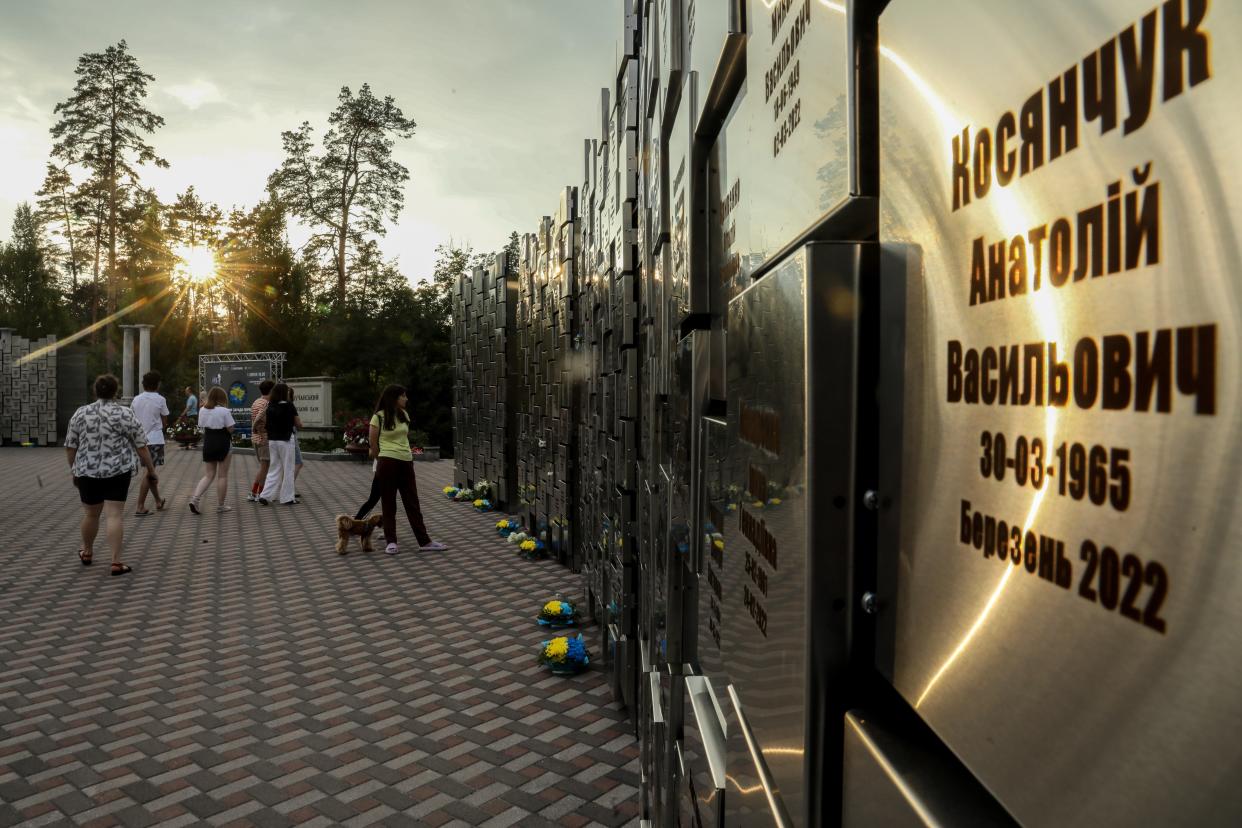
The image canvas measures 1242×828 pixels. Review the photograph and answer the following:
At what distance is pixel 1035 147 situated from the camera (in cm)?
61

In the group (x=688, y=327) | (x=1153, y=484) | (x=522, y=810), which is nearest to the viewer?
(x=1153, y=484)

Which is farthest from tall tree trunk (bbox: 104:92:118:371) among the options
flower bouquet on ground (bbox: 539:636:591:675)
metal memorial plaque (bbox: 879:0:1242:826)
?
metal memorial plaque (bbox: 879:0:1242:826)

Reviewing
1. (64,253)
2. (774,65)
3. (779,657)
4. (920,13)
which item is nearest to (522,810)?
(779,657)

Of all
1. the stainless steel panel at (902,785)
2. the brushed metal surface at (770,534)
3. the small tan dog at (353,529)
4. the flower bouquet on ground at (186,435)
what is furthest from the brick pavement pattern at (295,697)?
Answer: the flower bouquet on ground at (186,435)

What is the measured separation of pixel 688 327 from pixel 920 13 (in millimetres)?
1578

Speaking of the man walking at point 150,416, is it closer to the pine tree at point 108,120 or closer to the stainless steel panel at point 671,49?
the stainless steel panel at point 671,49

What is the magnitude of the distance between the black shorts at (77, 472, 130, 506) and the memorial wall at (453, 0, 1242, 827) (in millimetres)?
7544

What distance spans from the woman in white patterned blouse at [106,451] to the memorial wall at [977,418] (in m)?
7.44

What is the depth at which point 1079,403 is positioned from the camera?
1.85 ft

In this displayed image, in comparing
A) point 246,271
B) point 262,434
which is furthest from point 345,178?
point 262,434

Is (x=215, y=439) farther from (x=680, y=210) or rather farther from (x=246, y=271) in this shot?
(x=246, y=271)

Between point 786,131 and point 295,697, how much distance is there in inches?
180

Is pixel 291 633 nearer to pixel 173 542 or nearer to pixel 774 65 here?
pixel 173 542

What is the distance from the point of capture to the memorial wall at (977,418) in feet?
1.52
